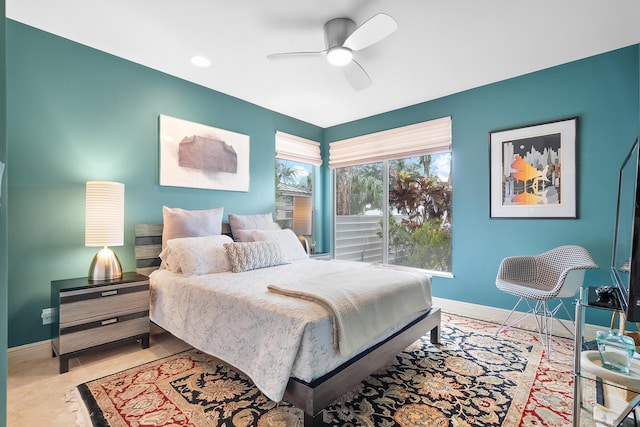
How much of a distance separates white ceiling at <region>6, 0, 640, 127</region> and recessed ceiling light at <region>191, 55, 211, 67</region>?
0.06 metres

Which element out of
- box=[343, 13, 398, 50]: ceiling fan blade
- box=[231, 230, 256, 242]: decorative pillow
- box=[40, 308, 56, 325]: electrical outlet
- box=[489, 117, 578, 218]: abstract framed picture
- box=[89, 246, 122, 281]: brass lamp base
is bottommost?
box=[40, 308, 56, 325]: electrical outlet

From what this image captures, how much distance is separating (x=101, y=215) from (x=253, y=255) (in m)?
1.27

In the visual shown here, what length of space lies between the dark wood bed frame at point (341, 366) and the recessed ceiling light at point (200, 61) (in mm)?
1713

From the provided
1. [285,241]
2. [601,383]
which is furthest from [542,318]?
[285,241]

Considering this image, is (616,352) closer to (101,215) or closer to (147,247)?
(101,215)

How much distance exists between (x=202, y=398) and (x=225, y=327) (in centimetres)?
45

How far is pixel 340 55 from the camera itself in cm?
239

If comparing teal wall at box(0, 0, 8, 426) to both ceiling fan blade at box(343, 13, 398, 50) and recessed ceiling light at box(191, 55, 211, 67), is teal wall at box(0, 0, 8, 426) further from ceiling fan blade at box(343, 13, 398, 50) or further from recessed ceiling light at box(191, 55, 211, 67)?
recessed ceiling light at box(191, 55, 211, 67)

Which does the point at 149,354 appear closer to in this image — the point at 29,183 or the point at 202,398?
the point at 202,398

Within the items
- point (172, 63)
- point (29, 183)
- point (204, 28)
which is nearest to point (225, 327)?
point (29, 183)

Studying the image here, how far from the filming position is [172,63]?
3016mm

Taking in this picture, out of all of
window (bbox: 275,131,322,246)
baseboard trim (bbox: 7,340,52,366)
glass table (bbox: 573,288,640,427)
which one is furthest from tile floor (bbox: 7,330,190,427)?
glass table (bbox: 573,288,640,427)

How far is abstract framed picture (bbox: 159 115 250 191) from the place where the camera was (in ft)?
10.6

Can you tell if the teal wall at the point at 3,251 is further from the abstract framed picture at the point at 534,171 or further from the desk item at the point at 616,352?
the abstract framed picture at the point at 534,171
